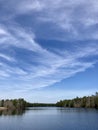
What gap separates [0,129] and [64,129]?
1498cm

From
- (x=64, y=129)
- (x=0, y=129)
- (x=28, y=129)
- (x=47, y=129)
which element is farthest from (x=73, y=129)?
(x=0, y=129)

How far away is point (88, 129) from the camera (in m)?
57.9

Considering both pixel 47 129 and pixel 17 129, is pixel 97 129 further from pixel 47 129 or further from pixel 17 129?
pixel 17 129

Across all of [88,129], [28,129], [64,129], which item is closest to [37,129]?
[28,129]

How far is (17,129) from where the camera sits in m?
59.3

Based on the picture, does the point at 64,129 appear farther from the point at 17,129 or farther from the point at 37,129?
the point at 17,129

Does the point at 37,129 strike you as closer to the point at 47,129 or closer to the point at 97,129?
the point at 47,129

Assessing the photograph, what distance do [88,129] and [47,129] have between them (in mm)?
9302

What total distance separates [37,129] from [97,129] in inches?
538

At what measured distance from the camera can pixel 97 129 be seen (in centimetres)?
5741

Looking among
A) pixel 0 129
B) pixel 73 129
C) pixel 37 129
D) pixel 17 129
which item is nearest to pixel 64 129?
pixel 73 129

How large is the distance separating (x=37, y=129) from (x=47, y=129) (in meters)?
2.39

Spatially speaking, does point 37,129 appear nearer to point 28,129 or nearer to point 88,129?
point 28,129

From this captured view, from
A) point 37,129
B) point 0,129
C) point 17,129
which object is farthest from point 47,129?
point 0,129
